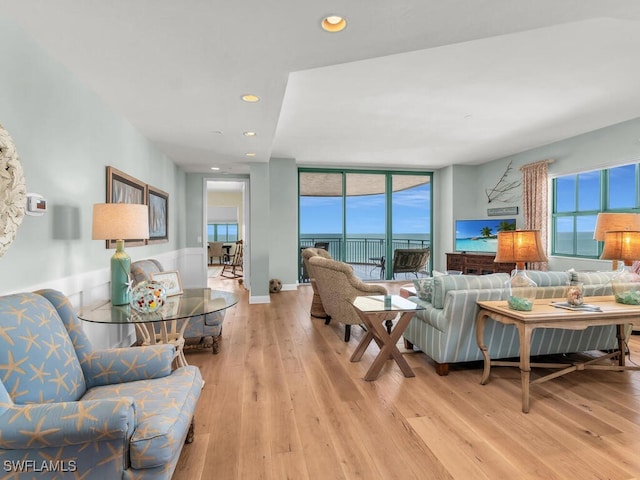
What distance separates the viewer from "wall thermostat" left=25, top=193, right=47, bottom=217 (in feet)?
6.31

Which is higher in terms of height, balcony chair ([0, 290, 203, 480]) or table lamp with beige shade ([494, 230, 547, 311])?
table lamp with beige shade ([494, 230, 547, 311])

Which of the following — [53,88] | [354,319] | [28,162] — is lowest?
[354,319]

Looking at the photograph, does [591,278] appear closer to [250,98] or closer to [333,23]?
[333,23]

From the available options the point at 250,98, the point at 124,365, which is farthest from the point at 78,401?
the point at 250,98

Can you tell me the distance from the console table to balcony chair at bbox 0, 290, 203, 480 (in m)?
5.93

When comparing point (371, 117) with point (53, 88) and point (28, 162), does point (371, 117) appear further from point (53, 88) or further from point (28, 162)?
point (28, 162)

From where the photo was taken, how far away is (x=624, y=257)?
3.13m

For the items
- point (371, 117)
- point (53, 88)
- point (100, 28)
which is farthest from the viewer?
point (371, 117)

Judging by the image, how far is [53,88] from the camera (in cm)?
220

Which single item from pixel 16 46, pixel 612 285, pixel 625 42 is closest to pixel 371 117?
pixel 625 42

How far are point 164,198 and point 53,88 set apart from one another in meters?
2.81

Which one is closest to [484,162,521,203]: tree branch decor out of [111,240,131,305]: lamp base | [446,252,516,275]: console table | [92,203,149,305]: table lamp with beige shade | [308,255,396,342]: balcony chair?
[446,252,516,275]: console table

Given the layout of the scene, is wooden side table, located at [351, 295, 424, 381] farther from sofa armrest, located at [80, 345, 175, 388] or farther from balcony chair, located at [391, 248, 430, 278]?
balcony chair, located at [391, 248, 430, 278]

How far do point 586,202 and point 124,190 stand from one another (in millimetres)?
6367
